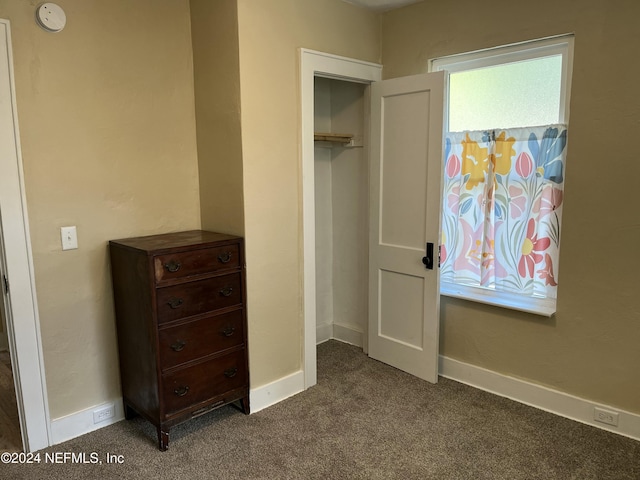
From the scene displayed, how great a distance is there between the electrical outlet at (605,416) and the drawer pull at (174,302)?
7.77 feet

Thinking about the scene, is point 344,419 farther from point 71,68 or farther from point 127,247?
point 71,68

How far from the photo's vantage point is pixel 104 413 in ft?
8.79

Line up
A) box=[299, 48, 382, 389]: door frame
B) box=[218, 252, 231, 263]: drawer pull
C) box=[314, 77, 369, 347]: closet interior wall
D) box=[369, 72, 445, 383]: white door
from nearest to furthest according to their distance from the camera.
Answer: box=[218, 252, 231, 263]: drawer pull → box=[299, 48, 382, 389]: door frame → box=[369, 72, 445, 383]: white door → box=[314, 77, 369, 347]: closet interior wall

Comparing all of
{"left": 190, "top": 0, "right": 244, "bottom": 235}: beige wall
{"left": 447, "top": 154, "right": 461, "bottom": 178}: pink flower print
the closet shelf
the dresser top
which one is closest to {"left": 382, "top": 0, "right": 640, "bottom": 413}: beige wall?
{"left": 447, "top": 154, "right": 461, "bottom": 178}: pink flower print

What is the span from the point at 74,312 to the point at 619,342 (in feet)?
9.70

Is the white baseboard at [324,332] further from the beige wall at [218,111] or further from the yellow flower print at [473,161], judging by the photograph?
the yellow flower print at [473,161]

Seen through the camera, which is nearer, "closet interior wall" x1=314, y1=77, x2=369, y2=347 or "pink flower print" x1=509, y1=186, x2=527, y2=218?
"pink flower print" x1=509, y1=186, x2=527, y2=218

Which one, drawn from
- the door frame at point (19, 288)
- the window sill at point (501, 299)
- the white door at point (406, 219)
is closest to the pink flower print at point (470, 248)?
the window sill at point (501, 299)

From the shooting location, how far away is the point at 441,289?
3266mm

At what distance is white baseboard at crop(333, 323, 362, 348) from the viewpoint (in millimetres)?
3838

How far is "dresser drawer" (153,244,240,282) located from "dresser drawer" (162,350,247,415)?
1.70 feet

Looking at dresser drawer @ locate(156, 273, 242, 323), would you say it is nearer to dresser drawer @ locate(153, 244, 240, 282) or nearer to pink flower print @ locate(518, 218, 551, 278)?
dresser drawer @ locate(153, 244, 240, 282)

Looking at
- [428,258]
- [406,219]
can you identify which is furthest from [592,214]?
[406,219]

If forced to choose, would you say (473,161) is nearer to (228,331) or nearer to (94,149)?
(228,331)
